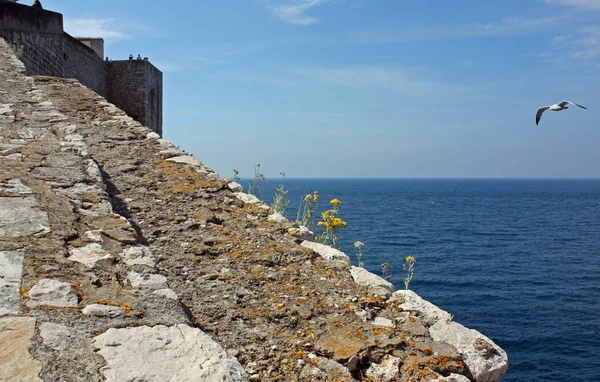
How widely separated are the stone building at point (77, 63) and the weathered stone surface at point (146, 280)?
8842mm

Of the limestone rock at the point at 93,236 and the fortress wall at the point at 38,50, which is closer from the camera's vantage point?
the limestone rock at the point at 93,236

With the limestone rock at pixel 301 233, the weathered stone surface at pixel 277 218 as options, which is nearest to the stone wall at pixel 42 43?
the weathered stone surface at pixel 277 218

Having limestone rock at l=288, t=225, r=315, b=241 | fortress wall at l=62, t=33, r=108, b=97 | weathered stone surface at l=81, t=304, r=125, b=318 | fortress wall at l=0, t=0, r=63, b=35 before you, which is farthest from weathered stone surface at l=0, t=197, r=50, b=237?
fortress wall at l=62, t=33, r=108, b=97

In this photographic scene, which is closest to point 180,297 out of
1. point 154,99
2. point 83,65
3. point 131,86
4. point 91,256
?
point 91,256

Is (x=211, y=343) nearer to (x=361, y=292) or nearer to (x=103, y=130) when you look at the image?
(x=361, y=292)

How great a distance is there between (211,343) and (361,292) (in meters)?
1.28

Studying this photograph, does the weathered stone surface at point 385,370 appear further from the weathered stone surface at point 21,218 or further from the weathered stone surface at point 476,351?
the weathered stone surface at point 21,218

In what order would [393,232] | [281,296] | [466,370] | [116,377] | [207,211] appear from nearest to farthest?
[116,377] → [466,370] → [281,296] → [207,211] → [393,232]

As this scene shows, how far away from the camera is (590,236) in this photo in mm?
47469

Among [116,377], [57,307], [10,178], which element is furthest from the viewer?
[10,178]

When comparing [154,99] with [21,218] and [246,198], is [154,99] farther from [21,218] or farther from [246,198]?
[21,218]

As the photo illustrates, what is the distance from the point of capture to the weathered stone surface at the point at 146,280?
2.68 meters

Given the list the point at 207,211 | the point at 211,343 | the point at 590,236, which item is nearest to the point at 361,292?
the point at 211,343

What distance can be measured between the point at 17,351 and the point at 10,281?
52cm
